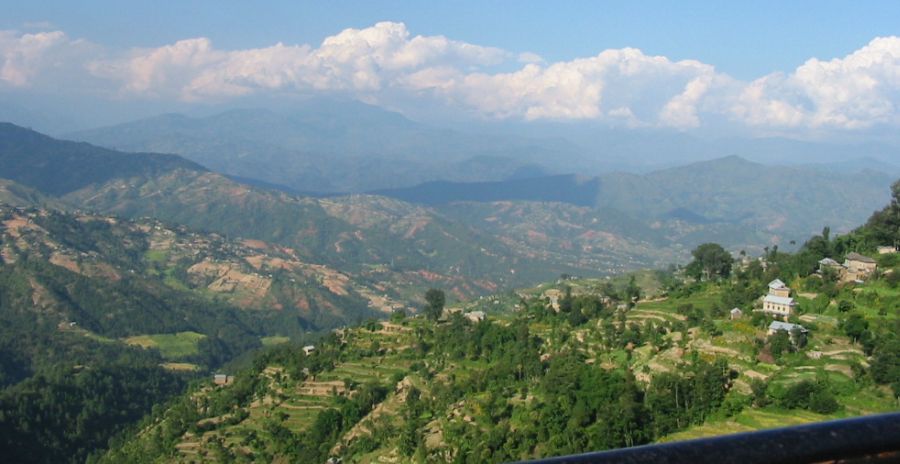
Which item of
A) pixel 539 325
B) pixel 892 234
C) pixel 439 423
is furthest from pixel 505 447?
pixel 892 234

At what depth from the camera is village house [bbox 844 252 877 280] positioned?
3994 cm

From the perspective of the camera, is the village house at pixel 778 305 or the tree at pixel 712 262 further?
the tree at pixel 712 262

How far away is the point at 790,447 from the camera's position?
246 cm

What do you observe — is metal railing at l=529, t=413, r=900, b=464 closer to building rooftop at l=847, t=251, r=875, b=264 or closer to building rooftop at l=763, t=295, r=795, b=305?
building rooftop at l=763, t=295, r=795, b=305

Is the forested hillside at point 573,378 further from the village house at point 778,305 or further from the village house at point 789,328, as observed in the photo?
the village house at point 778,305

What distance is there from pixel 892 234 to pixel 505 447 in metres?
33.1

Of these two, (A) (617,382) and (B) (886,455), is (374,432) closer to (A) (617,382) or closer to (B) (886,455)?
(A) (617,382)

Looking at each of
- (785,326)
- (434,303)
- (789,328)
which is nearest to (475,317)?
(434,303)

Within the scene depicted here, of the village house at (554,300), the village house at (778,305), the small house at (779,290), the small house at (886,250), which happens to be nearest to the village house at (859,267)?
the small house at (886,250)

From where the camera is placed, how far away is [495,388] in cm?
3812

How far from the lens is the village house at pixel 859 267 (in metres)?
39.9

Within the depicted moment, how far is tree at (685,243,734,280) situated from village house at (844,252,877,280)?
39.6ft

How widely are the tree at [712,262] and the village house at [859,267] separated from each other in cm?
1206

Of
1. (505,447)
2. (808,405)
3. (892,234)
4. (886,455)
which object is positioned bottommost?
(505,447)
